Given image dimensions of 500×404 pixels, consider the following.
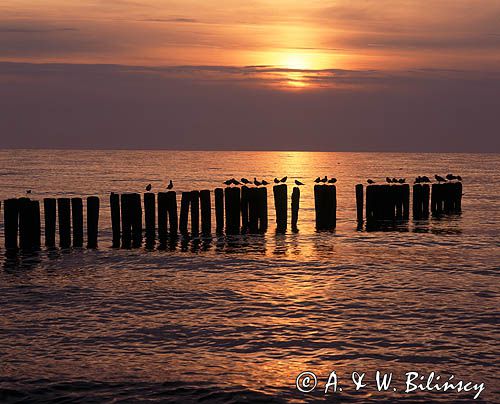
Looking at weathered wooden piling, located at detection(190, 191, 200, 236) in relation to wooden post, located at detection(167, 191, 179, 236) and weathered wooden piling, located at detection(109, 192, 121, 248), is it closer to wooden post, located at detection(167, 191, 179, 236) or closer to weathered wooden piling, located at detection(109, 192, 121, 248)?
wooden post, located at detection(167, 191, 179, 236)

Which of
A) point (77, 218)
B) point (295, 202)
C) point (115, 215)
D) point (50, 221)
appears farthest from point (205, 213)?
point (50, 221)

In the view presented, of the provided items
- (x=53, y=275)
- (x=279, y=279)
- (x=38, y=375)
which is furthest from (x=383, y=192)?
(x=38, y=375)

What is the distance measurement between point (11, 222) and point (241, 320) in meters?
10.8

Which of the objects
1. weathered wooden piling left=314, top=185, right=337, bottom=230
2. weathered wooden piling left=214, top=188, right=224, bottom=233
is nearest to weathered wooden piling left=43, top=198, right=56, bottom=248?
weathered wooden piling left=214, top=188, right=224, bottom=233

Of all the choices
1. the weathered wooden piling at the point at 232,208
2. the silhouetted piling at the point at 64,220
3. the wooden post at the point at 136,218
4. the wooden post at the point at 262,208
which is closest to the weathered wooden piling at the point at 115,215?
the wooden post at the point at 136,218

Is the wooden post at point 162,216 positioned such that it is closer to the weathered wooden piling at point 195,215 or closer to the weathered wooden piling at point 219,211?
the weathered wooden piling at point 195,215

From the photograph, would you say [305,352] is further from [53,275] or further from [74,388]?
[53,275]

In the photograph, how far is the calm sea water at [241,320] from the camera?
31.0 ft

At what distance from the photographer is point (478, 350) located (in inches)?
430

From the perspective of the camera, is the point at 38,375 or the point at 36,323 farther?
the point at 36,323

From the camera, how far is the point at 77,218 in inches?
863

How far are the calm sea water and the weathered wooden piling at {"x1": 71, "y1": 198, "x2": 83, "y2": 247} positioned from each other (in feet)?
2.48

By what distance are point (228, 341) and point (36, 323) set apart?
3508mm

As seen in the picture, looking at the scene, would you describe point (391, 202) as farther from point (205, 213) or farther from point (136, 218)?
point (136, 218)
